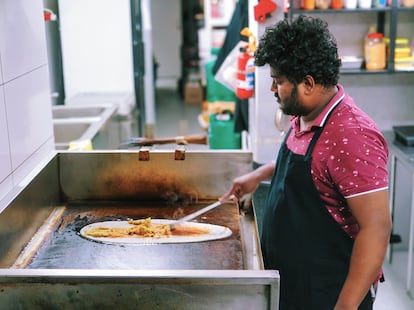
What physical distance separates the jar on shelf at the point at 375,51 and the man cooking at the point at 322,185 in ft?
6.40

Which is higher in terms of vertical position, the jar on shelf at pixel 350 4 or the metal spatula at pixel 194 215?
the jar on shelf at pixel 350 4

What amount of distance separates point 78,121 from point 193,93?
568cm

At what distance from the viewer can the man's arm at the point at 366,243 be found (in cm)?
148

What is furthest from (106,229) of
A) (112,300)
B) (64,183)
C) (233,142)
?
(233,142)

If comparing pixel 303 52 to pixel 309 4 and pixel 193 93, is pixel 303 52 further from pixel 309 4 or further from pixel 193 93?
pixel 193 93

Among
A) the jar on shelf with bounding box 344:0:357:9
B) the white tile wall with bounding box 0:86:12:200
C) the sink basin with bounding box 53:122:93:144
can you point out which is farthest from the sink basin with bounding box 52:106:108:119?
the white tile wall with bounding box 0:86:12:200

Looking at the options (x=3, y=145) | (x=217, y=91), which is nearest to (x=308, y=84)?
(x=3, y=145)

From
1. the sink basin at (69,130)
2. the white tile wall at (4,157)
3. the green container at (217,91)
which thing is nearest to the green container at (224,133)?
the green container at (217,91)

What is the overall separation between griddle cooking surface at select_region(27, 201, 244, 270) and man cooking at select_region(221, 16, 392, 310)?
0.18 meters

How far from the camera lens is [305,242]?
170 centimetres

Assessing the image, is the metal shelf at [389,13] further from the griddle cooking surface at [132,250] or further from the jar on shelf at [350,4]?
the griddle cooking surface at [132,250]

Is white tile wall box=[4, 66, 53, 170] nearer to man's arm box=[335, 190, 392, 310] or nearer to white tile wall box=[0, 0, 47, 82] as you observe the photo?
white tile wall box=[0, 0, 47, 82]

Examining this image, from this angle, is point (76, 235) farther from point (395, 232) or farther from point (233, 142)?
point (233, 142)

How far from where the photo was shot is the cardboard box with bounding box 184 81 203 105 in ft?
31.4
